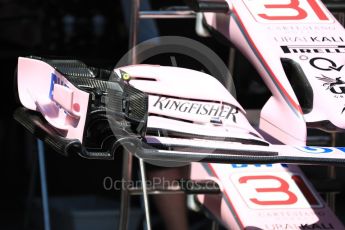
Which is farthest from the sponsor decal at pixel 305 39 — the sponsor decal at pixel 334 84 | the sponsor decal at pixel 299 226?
the sponsor decal at pixel 299 226

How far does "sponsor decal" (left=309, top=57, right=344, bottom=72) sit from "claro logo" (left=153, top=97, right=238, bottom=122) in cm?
25

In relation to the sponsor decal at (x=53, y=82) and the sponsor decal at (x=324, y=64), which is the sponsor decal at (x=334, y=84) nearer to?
the sponsor decal at (x=324, y=64)

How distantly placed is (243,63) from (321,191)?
67 centimetres

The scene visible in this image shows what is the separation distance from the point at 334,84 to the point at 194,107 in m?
0.35

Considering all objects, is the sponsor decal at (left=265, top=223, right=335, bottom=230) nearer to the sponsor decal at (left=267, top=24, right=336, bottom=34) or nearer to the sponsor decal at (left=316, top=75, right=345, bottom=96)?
the sponsor decal at (left=316, top=75, right=345, bottom=96)

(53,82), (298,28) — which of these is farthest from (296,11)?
(53,82)

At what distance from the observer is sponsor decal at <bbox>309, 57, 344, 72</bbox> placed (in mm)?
2043

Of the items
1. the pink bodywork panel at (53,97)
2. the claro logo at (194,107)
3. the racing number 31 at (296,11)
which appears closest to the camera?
the pink bodywork panel at (53,97)

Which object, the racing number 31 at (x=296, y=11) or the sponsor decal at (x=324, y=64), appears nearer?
the sponsor decal at (x=324, y=64)

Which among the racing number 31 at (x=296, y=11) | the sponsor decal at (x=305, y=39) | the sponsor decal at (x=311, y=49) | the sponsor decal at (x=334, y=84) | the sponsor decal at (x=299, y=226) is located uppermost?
the racing number 31 at (x=296, y=11)

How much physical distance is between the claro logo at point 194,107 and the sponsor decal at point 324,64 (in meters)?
0.25

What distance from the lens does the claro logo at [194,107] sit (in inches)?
75.3

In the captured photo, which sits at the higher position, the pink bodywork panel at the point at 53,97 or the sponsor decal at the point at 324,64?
the sponsor decal at the point at 324,64

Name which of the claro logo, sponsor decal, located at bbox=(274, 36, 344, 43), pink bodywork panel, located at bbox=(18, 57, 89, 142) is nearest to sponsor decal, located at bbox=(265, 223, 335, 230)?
the claro logo
